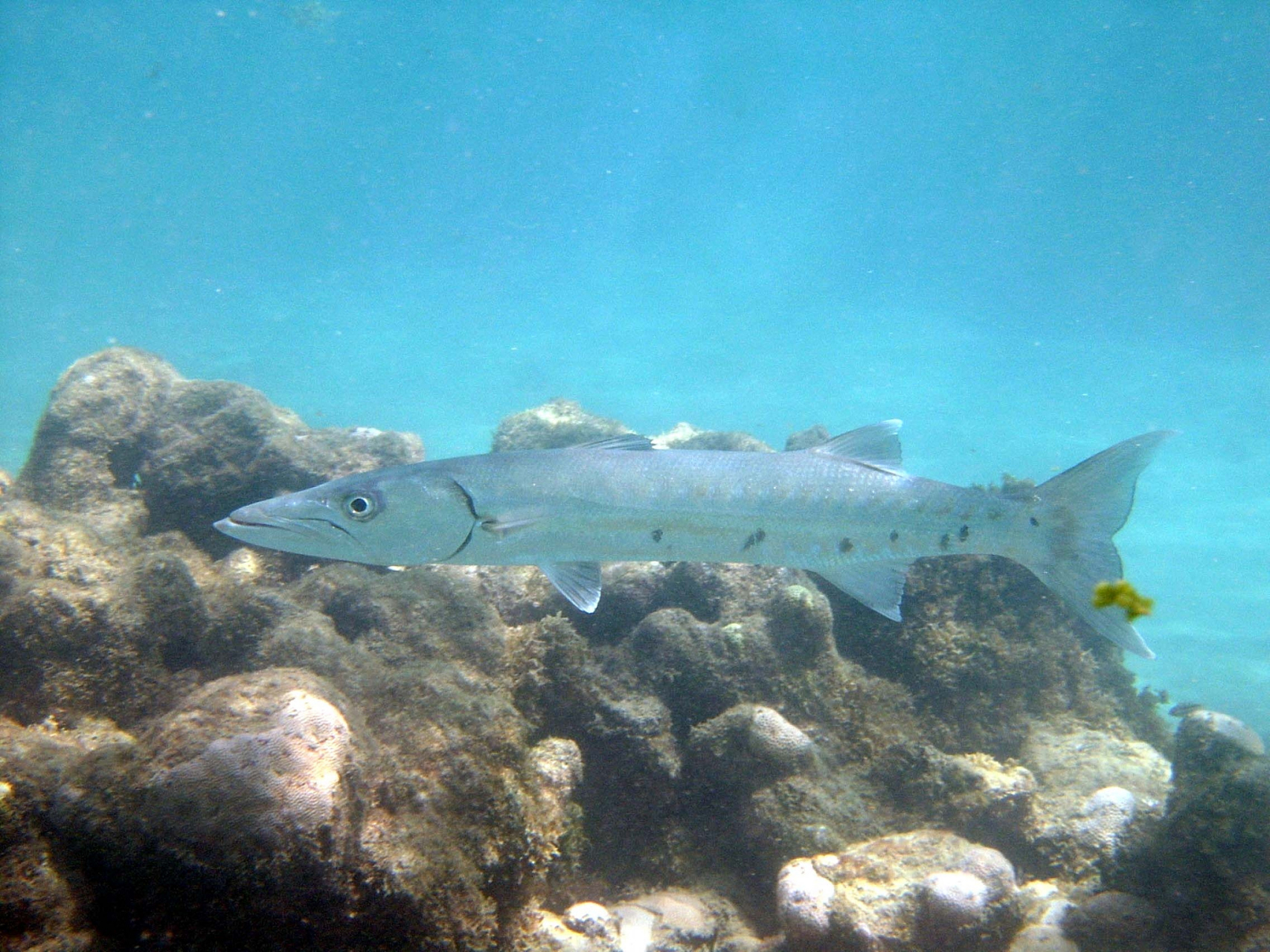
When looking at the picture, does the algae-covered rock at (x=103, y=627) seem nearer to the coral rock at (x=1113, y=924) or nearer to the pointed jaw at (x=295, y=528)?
the pointed jaw at (x=295, y=528)

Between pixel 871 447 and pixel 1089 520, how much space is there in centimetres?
151

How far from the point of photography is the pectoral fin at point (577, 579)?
4254 millimetres

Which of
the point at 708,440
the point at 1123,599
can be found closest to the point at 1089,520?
the point at 1123,599

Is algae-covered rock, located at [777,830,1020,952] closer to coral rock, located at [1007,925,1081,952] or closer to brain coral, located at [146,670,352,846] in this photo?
coral rock, located at [1007,925,1081,952]

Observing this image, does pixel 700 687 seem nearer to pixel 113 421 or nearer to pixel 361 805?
pixel 361 805

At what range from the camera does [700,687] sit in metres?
5.75

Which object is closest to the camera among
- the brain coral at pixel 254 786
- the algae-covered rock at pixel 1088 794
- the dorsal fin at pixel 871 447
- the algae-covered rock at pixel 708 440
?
the brain coral at pixel 254 786

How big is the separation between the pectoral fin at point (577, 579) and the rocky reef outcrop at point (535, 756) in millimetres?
882

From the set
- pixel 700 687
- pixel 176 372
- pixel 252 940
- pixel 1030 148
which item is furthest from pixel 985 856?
pixel 1030 148

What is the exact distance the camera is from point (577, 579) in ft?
14.3

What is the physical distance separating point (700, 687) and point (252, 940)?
148 inches

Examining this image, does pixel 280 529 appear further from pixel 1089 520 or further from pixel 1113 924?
pixel 1113 924

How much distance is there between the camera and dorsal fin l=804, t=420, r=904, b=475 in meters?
4.78

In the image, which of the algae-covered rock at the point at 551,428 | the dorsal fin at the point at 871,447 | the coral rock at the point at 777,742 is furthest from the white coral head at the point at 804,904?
the algae-covered rock at the point at 551,428
